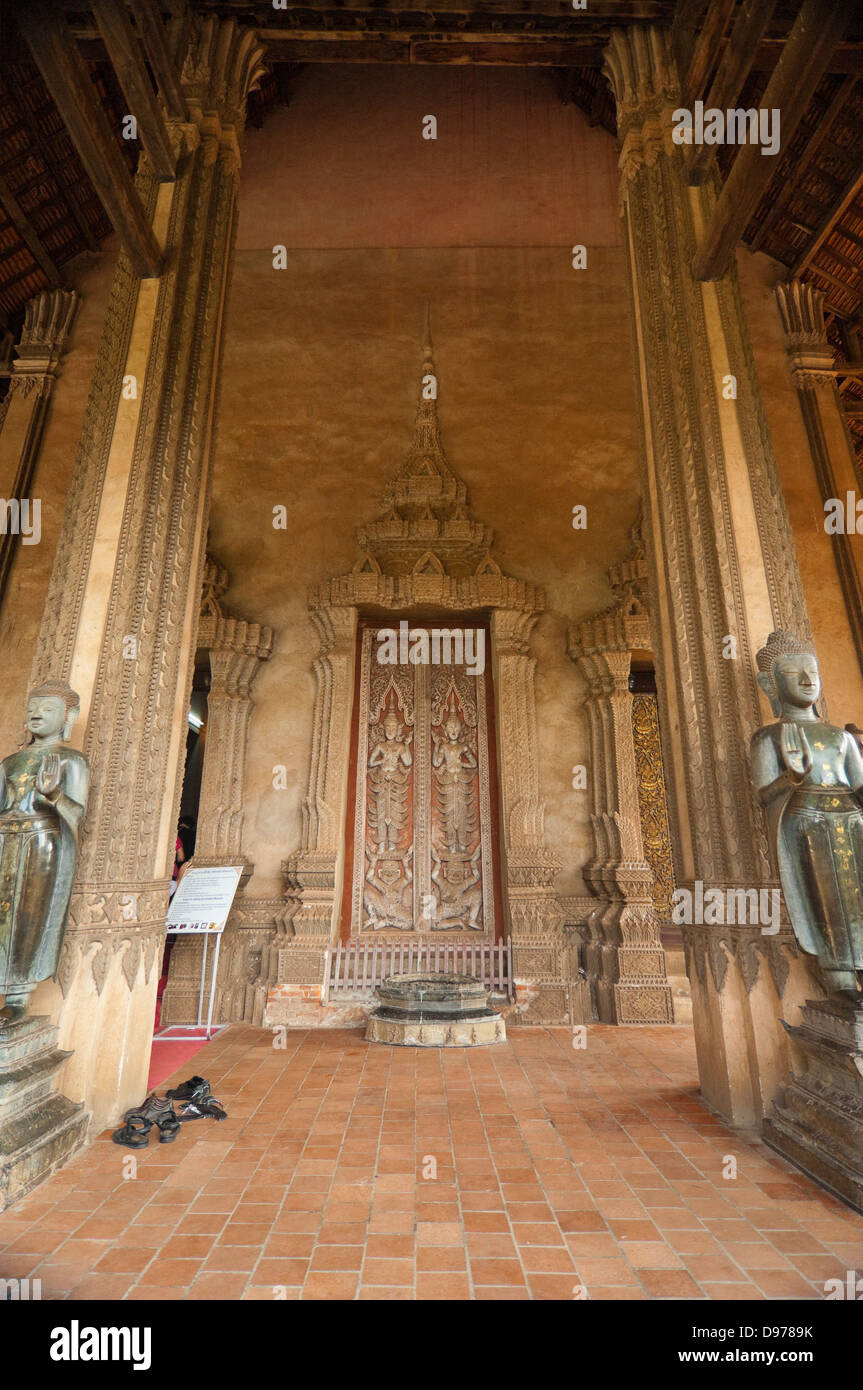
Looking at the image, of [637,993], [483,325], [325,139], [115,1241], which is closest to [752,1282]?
[115,1241]

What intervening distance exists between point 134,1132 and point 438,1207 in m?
1.60

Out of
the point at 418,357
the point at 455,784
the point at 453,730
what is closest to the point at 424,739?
the point at 453,730

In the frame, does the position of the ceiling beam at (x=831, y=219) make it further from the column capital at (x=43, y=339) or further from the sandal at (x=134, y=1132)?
the sandal at (x=134, y=1132)

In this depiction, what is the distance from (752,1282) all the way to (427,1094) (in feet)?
7.68

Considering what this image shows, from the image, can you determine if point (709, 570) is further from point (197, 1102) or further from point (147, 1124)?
point (147, 1124)

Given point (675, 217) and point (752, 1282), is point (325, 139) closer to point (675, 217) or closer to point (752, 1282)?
point (675, 217)

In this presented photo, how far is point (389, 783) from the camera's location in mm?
7730

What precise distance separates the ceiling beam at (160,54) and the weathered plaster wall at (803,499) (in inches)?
246

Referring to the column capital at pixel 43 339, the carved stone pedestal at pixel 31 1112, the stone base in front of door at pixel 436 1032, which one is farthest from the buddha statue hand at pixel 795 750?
the column capital at pixel 43 339

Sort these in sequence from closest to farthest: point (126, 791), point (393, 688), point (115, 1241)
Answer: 1. point (115, 1241)
2. point (126, 791)
3. point (393, 688)

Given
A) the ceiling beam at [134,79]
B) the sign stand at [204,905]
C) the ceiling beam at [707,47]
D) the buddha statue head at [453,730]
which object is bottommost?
the sign stand at [204,905]

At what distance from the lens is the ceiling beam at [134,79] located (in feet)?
13.3

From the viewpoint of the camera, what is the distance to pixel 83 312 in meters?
8.38

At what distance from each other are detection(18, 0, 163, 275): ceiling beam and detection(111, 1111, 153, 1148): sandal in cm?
508
